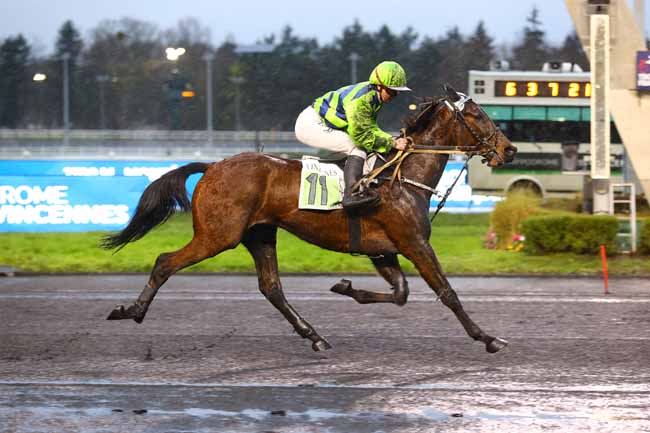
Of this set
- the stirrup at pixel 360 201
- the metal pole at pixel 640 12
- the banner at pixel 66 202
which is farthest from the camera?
the banner at pixel 66 202

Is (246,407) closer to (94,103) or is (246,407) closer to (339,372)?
(339,372)

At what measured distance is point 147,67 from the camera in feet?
259

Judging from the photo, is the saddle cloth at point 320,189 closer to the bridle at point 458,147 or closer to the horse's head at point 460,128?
the bridle at point 458,147

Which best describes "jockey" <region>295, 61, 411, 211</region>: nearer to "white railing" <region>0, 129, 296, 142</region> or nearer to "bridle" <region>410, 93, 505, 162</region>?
"bridle" <region>410, 93, 505, 162</region>

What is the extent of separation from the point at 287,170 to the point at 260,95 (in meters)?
58.7

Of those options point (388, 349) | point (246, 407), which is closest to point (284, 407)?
Result: point (246, 407)

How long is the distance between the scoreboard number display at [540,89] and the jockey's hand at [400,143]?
77.6ft

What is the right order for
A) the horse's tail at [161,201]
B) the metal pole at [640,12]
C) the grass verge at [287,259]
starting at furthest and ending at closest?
1. the metal pole at [640,12]
2. the grass verge at [287,259]
3. the horse's tail at [161,201]

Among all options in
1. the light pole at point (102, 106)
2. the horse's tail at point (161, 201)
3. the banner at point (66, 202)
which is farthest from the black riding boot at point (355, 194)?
the light pole at point (102, 106)

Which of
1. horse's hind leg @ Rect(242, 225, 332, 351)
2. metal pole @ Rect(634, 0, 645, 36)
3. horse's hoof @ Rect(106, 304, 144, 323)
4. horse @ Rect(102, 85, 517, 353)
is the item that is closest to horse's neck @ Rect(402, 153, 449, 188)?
horse @ Rect(102, 85, 517, 353)

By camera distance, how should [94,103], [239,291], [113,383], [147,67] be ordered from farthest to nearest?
[147,67] → [94,103] → [239,291] → [113,383]

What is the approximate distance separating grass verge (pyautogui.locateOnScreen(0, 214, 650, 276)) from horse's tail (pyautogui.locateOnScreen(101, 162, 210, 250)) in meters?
5.28

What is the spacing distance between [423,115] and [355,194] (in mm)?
923

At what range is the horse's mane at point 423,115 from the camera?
28.1 ft
